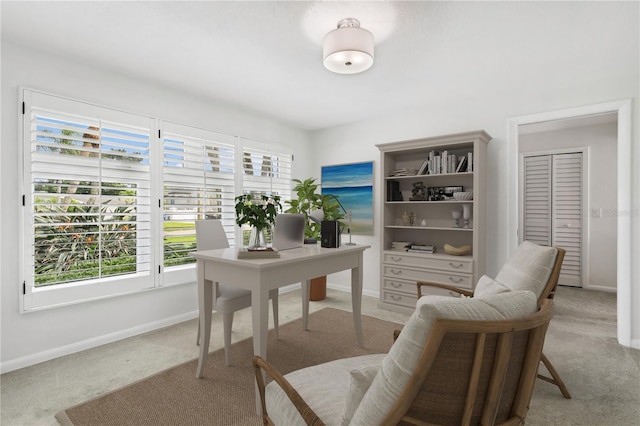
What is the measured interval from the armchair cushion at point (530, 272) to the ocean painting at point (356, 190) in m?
2.74

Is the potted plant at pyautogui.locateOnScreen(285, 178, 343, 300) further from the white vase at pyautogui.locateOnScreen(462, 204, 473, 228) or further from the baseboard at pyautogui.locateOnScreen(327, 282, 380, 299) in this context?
the white vase at pyautogui.locateOnScreen(462, 204, 473, 228)

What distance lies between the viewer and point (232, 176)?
4.29 meters

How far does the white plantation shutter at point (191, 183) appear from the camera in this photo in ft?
11.9

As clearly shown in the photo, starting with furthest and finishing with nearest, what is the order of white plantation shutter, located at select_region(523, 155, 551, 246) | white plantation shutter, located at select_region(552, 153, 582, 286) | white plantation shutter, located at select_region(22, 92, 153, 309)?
white plantation shutter, located at select_region(523, 155, 551, 246) → white plantation shutter, located at select_region(552, 153, 582, 286) → white plantation shutter, located at select_region(22, 92, 153, 309)

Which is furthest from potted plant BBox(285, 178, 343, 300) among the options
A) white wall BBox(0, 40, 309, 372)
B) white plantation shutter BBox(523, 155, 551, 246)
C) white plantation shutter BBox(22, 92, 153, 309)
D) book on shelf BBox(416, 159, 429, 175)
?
white plantation shutter BBox(523, 155, 551, 246)

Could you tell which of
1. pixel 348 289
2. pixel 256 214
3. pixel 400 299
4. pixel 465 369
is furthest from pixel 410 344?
pixel 348 289

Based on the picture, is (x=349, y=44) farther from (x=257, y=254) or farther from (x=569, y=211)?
(x=569, y=211)

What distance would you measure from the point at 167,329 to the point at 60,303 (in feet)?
3.26

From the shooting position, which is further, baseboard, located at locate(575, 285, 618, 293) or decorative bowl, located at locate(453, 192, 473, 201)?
baseboard, located at locate(575, 285, 618, 293)

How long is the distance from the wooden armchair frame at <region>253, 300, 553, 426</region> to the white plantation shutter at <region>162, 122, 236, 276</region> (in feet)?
10.8

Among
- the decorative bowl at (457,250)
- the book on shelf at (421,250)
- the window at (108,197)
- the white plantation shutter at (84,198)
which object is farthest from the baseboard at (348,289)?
the white plantation shutter at (84,198)

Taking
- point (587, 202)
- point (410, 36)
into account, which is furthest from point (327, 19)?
point (587, 202)

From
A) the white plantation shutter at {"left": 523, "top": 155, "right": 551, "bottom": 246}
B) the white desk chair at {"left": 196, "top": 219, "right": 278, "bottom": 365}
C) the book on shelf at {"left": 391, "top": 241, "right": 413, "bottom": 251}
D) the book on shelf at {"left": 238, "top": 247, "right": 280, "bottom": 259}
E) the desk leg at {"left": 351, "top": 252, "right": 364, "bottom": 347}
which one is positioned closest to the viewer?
the book on shelf at {"left": 238, "top": 247, "right": 280, "bottom": 259}

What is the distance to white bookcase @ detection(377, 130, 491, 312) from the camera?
3641mm
